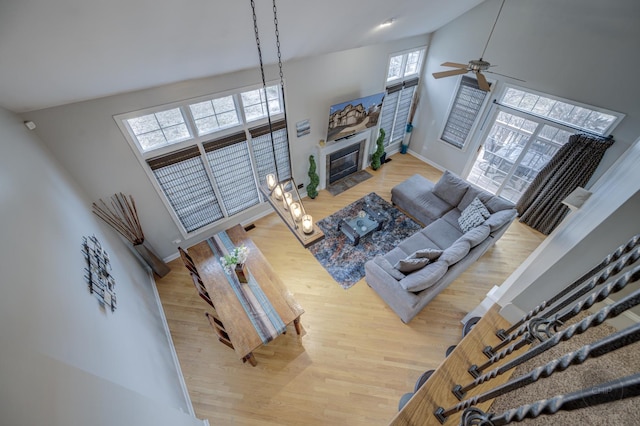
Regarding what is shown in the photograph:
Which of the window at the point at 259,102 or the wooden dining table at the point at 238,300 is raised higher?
the window at the point at 259,102

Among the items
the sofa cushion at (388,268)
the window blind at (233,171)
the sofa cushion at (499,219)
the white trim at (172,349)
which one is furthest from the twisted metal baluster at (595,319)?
the window blind at (233,171)

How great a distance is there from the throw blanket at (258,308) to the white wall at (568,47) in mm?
5425

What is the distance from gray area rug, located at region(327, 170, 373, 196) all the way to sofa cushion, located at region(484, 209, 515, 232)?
291cm

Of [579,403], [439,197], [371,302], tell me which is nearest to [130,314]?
[371,302]

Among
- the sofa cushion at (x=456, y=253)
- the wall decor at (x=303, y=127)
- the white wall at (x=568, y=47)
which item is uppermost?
the white wall at (x=568, y=47)

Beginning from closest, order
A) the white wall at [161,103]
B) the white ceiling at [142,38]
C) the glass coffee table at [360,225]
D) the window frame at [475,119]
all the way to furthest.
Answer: the white ceiling at [142,38], the white wall at [161,103], the glass coffee table at [360,225], the window frame at [475,119]

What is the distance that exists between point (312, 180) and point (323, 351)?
11.0 ft

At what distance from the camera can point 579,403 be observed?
18.5 inches

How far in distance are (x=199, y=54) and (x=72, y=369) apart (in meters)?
3.00

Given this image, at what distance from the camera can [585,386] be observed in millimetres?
1015

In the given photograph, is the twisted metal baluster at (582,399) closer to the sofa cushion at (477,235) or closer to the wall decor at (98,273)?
the wall decor at (98,273)

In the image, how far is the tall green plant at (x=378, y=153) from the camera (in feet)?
21.0

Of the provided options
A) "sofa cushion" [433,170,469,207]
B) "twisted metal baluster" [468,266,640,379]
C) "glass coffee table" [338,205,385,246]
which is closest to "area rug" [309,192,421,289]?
"glass coffee table" [338,205,385,246]

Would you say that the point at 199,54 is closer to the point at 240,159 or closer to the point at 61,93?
the point at 61,93
